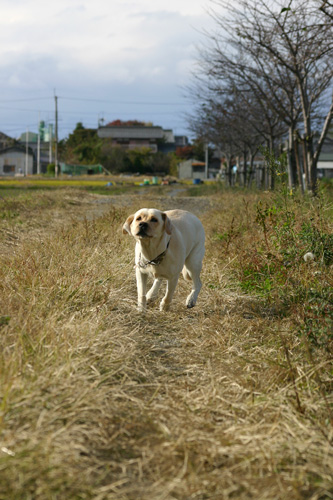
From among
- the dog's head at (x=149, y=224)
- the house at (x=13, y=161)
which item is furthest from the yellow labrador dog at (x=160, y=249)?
the house at (x=13, y=161)

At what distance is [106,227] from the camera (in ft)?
31.8

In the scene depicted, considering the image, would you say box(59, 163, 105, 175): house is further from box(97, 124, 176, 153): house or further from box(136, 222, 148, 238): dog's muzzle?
box(136, 222, 148, 238): dog's muzzle

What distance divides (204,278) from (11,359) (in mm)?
4136

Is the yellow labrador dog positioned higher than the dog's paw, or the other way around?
the yellow labrador dog

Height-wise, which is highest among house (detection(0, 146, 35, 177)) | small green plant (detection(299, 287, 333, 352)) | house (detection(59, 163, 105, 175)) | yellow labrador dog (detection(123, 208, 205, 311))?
house (detection(0, 146, 35, 177))

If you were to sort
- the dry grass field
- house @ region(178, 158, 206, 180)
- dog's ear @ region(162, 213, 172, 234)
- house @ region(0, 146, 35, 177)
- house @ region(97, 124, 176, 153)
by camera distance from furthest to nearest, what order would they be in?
house @ region(97, 124, 176, 153) → house @ region(0, 146, 35, 177) → house @ region(178, 158, 206, 180) → dog's ear @ region(162, 213, 172, 234) → the dry grass field

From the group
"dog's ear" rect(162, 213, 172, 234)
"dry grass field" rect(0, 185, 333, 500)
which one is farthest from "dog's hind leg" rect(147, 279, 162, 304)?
"dog's ear" rect(162, 213, 172, 234)

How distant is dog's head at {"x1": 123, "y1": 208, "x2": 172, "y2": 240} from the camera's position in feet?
16.9

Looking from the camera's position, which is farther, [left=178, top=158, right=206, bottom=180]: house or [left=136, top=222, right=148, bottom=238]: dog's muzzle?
[left=178, top=158, right=206, bottom=180]: house

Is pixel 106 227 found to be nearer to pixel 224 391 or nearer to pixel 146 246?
pixel 146 246

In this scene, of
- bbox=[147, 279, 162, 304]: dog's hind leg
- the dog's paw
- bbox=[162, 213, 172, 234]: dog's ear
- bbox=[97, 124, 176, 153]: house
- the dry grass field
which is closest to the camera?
the dry grass field

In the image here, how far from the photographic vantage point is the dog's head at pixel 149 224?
5160mm

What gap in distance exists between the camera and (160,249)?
544 cm

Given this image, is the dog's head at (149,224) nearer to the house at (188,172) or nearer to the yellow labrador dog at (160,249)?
the yellow labrador dog at (160,249)
